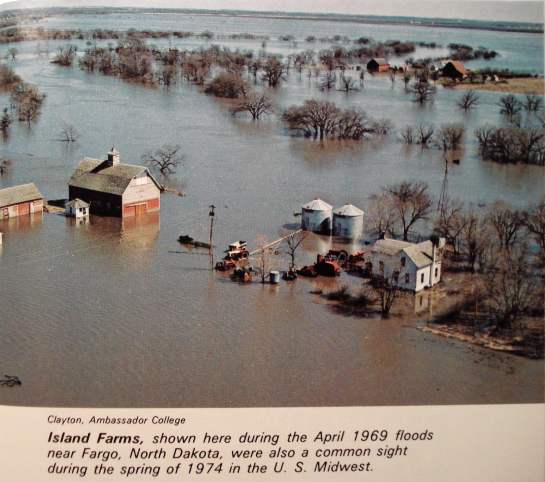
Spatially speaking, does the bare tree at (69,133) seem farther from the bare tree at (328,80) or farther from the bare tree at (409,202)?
the bare tree at (409,202)

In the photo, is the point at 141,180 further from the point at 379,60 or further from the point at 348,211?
the point at 379,60

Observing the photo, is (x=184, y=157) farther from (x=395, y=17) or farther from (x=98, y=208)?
(x=395, y=17)

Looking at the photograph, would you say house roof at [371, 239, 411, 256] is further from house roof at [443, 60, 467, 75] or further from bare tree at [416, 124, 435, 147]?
house roof at [443, 60, 467, 75]

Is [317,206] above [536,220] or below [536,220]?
below

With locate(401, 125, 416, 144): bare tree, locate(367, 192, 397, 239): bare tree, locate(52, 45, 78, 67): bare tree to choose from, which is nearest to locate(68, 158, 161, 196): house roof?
locate(52, 45, 78, 67): bare tree

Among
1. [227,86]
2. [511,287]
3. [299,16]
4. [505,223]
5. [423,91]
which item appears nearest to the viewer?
[511,287]

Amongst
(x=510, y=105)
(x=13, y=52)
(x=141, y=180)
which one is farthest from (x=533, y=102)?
(x=13, y=52)

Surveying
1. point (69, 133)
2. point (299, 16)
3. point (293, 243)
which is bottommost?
point (293, 243)

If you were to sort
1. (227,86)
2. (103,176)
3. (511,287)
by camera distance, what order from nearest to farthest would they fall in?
(511,287)
(227,86)
(103,176)
